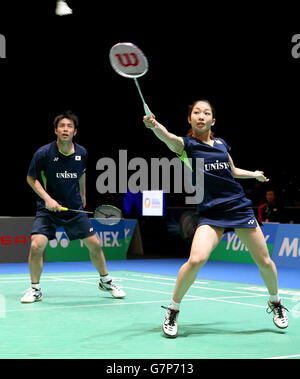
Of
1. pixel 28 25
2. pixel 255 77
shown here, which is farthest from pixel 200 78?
pixel 28 25

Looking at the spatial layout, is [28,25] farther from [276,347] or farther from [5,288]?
[276,347]

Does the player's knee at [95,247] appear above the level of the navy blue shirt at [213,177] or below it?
below

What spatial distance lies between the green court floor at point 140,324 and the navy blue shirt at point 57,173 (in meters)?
1.11

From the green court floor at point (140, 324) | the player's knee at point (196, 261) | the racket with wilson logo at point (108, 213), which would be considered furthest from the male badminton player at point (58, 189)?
the player's knee at point (196, 261)

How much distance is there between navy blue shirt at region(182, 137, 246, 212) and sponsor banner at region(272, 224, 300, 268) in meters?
6.62

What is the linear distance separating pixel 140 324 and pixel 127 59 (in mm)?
2284

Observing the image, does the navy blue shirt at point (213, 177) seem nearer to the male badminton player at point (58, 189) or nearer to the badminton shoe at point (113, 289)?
the male badminton player at point (58, 189)

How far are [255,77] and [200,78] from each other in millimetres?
1344

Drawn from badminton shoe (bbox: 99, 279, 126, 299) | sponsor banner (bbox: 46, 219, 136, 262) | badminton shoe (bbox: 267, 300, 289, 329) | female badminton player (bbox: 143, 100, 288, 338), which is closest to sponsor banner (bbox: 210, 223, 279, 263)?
sponsor banner (bbox: 46, 219, 136, 262)

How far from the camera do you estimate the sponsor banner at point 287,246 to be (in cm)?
1123

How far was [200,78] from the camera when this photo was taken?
1509 cm

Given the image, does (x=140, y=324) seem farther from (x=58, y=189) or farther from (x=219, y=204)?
(x=58, y=189)

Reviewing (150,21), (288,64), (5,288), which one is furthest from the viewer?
(288,64)

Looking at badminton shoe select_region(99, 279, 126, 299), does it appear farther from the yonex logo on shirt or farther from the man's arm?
the yonex logo on shirt
